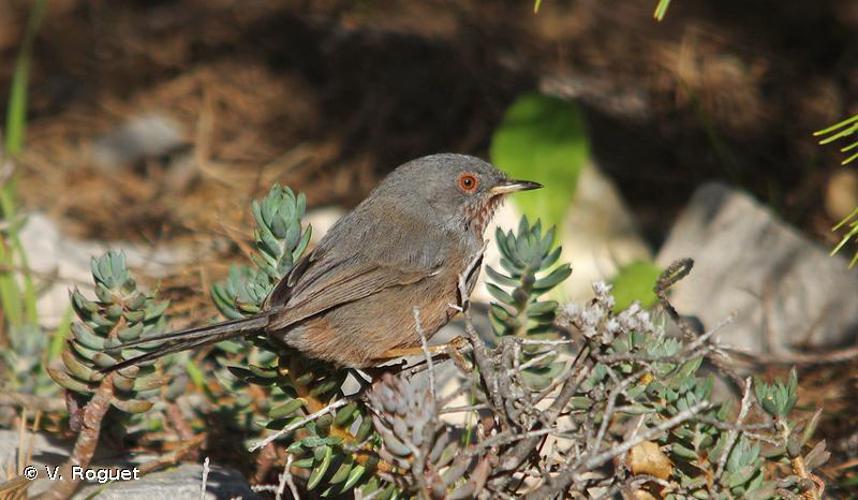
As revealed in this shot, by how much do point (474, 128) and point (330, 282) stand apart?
10.0 feet

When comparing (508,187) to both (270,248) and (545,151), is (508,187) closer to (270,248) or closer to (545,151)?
(545,151)

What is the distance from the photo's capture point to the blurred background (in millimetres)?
4941

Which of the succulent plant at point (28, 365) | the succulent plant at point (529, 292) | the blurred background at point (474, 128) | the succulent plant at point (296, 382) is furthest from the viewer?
the blurred background at point (474, 128)

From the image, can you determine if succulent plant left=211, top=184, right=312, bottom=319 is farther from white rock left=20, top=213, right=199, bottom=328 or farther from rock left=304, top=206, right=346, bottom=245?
rock left=304, top=206, right=346, bottom=245

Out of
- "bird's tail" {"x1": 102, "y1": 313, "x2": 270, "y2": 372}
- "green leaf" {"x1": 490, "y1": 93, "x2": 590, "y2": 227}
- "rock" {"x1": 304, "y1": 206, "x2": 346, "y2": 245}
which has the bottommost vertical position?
"bird's tail" {"x1": 102, "y1": 313, "x2": 270, "y2": 372}

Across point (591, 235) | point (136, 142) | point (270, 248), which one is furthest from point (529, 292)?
point (136, 142)

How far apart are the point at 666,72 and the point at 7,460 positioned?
4.74 m

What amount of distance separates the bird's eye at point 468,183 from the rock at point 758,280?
4.07ft

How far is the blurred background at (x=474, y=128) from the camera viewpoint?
4941 mm

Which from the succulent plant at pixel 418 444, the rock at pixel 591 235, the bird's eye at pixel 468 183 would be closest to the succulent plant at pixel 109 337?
the succulent plant at pixel 418 444

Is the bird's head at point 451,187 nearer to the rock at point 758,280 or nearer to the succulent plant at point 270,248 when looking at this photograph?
the succulent plant at point 270,248

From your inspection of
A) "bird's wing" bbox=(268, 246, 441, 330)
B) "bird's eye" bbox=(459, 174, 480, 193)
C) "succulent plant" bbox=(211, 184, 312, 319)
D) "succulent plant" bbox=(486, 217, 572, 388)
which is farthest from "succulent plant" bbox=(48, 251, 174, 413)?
"bird's eye" bbox=(459, 174, 480, 193)

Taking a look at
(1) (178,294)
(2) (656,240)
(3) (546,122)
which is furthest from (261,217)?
(2) (656,240)

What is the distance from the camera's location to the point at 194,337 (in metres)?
3.08
